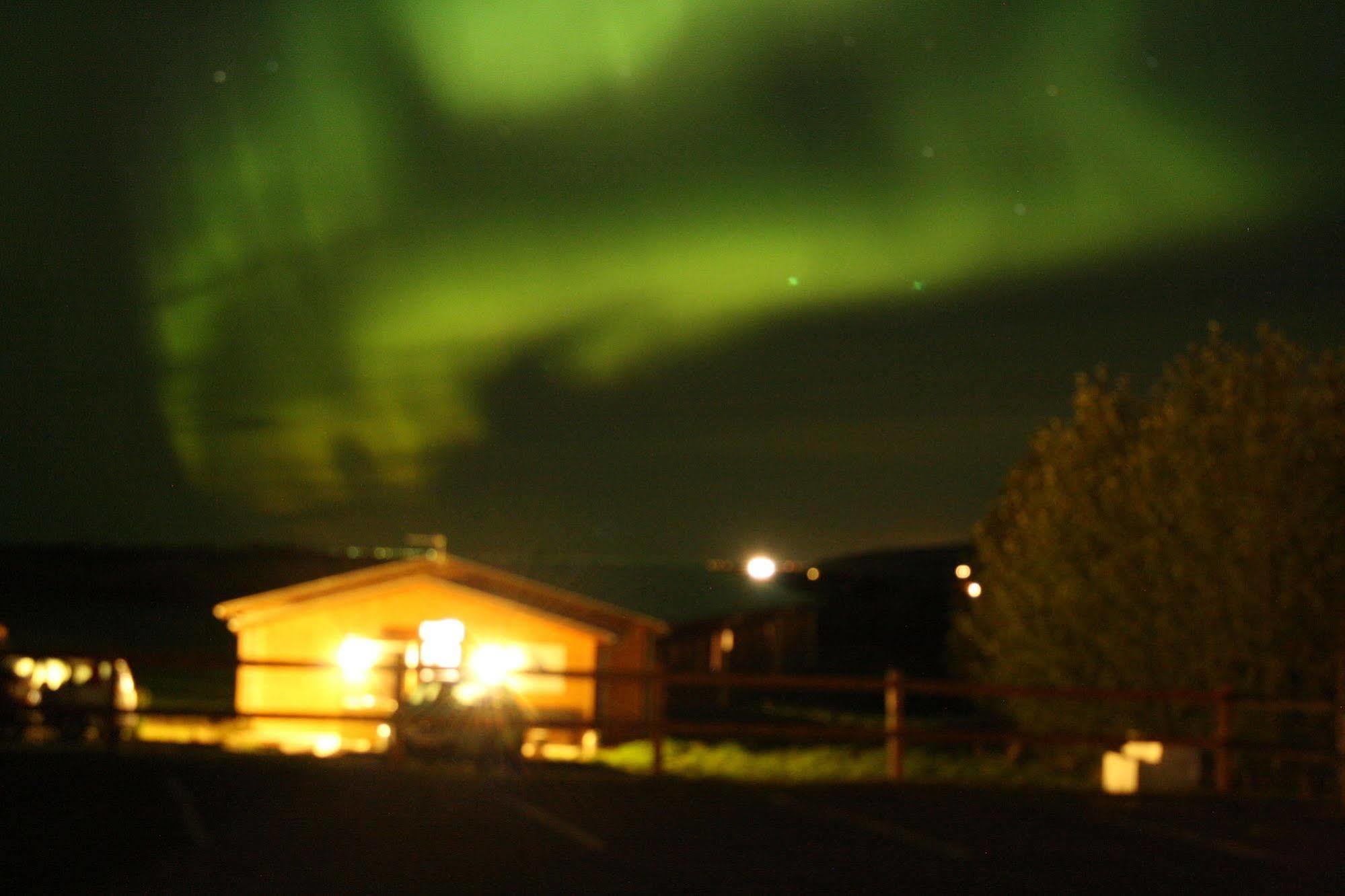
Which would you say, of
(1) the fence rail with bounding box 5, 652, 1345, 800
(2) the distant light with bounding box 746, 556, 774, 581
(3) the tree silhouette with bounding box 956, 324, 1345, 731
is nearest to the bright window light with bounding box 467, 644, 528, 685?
(2) the distant light with bounding box 746, 556, 774, 581

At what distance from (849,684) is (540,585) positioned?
1607 centimetres

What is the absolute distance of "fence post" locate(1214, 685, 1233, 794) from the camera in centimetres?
1744

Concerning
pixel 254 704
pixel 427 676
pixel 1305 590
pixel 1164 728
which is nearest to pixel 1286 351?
pixel 1305 590

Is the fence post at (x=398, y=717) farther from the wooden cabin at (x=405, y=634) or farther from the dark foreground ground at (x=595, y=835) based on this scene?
the wooden cabin at (x=405, y=634)

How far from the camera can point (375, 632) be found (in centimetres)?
3192

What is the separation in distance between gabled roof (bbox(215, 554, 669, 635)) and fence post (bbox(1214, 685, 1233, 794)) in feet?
55.0

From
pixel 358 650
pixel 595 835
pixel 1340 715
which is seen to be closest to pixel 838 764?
pixel 1340 715

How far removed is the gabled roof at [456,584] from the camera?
31641mm

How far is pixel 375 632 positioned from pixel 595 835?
820 inches

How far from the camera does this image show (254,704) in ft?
102

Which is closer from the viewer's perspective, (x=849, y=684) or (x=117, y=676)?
(x=849, y=684)

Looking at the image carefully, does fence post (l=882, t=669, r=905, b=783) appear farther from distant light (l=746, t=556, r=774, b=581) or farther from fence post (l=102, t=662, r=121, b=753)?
distant light (l=746, t=556, r=774, b=581)

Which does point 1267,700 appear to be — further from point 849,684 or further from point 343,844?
point 343,844

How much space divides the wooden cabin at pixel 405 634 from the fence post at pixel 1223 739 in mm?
15420
